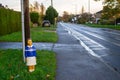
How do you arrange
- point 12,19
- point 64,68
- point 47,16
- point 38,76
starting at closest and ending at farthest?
point 38,76, point 64,68, point 12,19, point 47,16

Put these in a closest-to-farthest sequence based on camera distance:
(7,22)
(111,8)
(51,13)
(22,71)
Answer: (22,71), (7,22), (111,8), (51,13)

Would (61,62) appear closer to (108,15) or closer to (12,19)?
(12,19)

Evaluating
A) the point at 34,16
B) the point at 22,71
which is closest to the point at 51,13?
the point at 34,16

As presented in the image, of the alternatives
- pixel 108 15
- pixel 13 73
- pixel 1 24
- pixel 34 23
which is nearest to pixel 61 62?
pixel 13 73

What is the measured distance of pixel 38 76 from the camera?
8.42 meters

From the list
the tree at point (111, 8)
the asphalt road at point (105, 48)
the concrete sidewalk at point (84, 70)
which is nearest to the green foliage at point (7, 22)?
the asphalt road at point (105, 48)

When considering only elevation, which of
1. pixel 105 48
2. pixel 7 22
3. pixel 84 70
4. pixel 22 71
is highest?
pixel 7 22

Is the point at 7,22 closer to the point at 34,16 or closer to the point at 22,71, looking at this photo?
the point at 22,71

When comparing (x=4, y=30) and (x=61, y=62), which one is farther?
(x=4, y=30)

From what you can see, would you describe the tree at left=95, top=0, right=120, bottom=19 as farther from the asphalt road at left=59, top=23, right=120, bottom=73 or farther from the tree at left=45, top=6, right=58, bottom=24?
the asphalt road at left=59, top=23, right=120, bottom=73

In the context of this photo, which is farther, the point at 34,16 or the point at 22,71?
the point at 34,16

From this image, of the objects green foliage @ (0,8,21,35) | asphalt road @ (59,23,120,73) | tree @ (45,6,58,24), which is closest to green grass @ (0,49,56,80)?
asphalt road @ (59,23,120,73)

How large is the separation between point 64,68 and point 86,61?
79.0 inches

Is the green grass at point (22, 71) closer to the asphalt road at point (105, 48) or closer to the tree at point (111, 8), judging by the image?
the asphalt road at point (105, 48)
